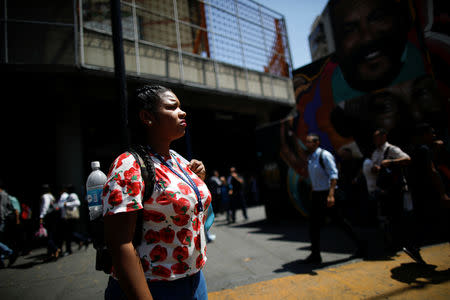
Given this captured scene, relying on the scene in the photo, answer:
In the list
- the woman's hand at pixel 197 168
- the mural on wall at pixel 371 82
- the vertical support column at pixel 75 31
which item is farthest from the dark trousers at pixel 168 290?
the vertical support column at pixel 75 31

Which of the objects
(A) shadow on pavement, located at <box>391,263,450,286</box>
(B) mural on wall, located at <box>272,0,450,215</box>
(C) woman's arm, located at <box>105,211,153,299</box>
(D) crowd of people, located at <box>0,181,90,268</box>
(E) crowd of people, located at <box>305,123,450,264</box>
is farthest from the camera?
(D) crowd of people, located at <box>0,181,90,268</box>

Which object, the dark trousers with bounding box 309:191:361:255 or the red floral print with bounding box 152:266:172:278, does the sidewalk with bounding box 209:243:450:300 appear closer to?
the dark trousers with bounding box 309:191:361:255

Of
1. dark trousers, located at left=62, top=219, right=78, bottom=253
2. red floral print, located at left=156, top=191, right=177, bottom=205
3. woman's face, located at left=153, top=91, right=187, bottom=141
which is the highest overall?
woman's face, located at left=153, top=91, right=187, bottom=141

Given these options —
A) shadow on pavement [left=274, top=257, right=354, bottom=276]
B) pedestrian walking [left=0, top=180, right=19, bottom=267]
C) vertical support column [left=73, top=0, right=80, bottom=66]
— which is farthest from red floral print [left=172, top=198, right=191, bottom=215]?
vertical support column [left=73, top=0, right=80, bottom=66]

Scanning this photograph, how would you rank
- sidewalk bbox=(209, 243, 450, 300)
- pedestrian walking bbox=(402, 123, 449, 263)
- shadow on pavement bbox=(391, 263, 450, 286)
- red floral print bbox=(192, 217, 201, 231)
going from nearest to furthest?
red floral print bbox=(192, 217, 201, 231) < sidewalk bbox=(209, 243, 450, 300) < shadow on pavement bbox=(391, 263, 450, 286) < pedestrian walking bbox=(402, 123, 449, 263)

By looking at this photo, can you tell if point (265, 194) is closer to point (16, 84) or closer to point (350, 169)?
point (350, 169)

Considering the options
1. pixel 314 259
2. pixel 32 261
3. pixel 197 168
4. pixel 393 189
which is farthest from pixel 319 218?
pixel 32 261

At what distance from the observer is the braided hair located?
4.20 feet

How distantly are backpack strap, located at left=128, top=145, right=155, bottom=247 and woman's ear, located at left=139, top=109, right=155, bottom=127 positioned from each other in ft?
0.53

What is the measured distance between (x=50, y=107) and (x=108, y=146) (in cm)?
267

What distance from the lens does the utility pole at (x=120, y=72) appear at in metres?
2.52

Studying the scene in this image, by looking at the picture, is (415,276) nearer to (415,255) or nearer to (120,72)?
(415,255)

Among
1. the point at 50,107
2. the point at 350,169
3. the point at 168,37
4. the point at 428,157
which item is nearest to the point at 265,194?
the point at 350,169

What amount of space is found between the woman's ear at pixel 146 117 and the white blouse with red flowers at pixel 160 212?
21cm
